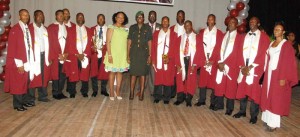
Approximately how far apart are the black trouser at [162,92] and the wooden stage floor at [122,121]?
15cm

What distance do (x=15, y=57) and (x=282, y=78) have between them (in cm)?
388

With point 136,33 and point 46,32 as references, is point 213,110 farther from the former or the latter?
point 46,32

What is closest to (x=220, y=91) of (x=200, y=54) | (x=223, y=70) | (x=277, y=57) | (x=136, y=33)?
(x=223, y=70)

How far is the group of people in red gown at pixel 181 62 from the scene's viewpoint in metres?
4.39

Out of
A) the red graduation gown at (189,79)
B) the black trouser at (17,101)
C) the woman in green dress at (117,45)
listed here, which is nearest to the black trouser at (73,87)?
the woman in green dress at (117,45)

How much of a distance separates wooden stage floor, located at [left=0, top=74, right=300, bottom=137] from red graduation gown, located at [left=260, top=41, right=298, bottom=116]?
374 millimetres

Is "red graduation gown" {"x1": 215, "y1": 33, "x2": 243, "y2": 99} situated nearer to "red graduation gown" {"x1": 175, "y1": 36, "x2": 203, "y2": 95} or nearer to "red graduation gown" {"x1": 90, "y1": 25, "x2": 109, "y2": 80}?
"red graduation gown" {"x1": 175, "y1": 36, "x2": 203, "y2": 95}

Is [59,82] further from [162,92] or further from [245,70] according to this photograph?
[245,70]

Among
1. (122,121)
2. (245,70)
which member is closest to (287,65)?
(245,70)

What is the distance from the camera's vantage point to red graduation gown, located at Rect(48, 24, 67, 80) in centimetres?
560

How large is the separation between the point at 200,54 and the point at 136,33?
3.90ft

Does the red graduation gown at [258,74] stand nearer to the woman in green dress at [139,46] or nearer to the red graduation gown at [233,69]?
the red graduation gown at [233,69]

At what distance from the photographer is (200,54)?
553 centimetres

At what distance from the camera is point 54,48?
5.67 m
